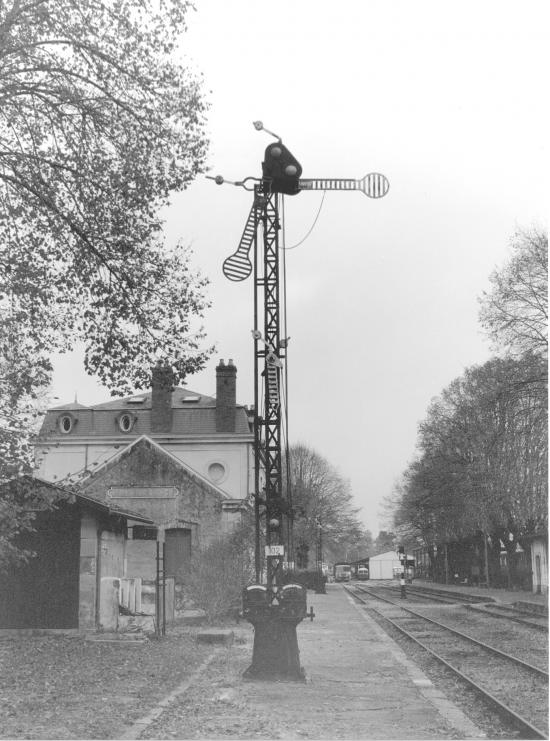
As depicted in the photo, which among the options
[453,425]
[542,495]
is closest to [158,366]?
[542,495]

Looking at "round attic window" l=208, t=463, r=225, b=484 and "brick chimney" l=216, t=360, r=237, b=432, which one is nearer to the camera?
"brick chimney" l=216, t=360, r=237, b=432

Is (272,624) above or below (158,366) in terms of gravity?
below

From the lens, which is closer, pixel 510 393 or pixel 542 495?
pixel 510 393

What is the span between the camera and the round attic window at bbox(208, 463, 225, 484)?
5653cm

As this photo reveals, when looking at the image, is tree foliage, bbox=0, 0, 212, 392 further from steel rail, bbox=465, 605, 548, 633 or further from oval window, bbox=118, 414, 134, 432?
oval window, bbox=118, 414, 134, 432

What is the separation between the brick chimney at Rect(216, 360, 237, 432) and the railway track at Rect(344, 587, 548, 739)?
28017mm

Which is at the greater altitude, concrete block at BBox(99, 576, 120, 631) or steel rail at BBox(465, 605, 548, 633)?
concrete block at BBox(99, 576, 120, 631)

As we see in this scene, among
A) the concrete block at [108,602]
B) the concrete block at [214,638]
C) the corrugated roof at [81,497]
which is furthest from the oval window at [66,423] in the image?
the concrete block at [214,638]

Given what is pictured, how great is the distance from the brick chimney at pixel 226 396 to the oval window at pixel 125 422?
615 centimetres

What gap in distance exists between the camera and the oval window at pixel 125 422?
58.3 metres

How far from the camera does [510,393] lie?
25812 millimetres

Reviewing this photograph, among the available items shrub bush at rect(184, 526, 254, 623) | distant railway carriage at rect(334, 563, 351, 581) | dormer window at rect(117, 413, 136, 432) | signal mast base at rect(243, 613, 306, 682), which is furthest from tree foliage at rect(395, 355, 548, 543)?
distant railway carriage at rect(334, 563, 351, 581)

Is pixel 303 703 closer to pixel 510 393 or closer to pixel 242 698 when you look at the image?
pixel 242 698

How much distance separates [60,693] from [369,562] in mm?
107134
